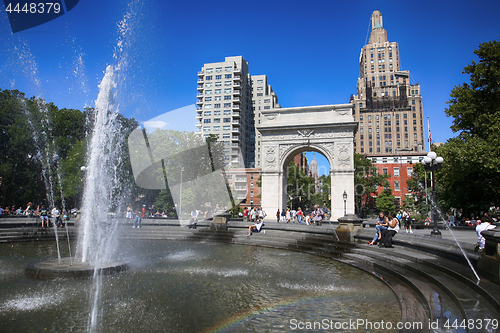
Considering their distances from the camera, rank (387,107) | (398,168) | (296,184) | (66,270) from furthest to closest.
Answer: (387,107) < (398,168) < (296,184) < (66,270)

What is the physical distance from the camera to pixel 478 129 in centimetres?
2291

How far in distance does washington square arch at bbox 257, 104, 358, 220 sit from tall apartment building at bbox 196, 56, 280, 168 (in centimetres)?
4256

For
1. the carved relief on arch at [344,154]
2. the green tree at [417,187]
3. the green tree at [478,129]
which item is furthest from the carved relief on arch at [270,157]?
the green tree at [417,187]

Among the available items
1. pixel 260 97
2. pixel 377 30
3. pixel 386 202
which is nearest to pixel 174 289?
pixel 386 202

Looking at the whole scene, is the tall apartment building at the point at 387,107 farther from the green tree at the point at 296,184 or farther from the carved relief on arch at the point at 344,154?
the carved relief on arch at the point at 344,154

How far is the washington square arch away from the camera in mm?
28281

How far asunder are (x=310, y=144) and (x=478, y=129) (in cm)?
1330

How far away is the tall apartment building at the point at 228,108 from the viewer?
74438 millimetres

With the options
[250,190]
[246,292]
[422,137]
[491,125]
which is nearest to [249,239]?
[246,292]

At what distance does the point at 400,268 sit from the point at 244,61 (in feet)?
265

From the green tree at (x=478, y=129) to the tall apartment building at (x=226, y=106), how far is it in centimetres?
5316

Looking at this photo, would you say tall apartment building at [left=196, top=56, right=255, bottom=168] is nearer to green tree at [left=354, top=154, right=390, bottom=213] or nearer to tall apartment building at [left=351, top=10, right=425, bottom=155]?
green tree at [left=354, top=154, right=390, bottom=213]

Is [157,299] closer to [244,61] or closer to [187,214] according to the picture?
[187,214]

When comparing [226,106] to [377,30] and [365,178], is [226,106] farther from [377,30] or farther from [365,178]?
[377,30]
